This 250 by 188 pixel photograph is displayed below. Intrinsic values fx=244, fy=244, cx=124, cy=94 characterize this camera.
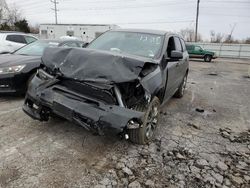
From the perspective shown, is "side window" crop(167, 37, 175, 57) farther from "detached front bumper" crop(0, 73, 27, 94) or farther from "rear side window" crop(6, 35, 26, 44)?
"rear side window" crop(6, 35, 26, 44)

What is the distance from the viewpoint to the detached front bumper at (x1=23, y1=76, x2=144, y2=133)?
2863 millimetres

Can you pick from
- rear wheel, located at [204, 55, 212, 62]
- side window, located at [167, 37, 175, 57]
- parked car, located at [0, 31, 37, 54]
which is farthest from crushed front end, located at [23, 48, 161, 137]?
rear wheel, located at [204, 55, 212, 62]

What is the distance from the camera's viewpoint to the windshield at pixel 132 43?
4.22 m

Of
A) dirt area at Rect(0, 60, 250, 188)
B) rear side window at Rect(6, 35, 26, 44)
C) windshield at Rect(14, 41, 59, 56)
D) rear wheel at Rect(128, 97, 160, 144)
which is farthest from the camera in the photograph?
rear side window at Rect(6, 35, 26, 44)

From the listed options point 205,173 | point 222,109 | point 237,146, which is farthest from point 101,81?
point 222,109

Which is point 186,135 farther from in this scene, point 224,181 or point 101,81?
point 101,81

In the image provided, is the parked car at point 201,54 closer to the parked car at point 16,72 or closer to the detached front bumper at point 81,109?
the parked car at point 16,72

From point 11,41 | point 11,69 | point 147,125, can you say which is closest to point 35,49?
point 11,69

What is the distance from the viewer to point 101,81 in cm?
304

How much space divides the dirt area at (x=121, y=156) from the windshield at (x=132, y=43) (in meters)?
1.41

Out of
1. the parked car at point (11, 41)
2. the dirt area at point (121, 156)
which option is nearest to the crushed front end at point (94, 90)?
the dirt area at point (121, 156)

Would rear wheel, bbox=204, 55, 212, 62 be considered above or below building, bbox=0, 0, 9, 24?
below

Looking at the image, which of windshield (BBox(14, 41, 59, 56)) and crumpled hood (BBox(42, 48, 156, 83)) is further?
windshield (BBox(14, 41, 59, 56))

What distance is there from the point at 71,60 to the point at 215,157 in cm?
244
